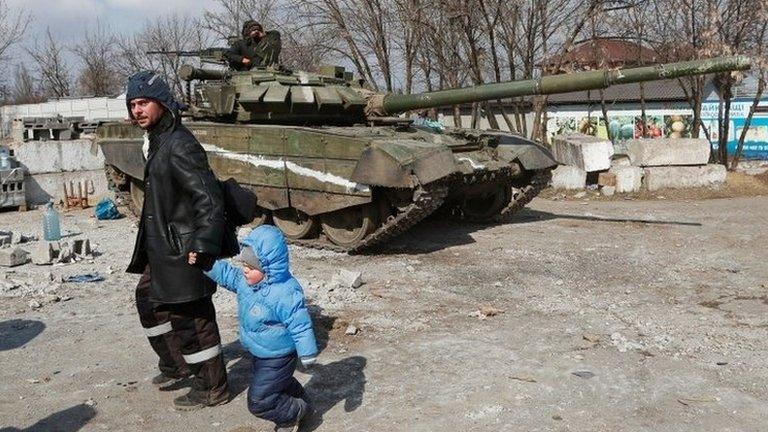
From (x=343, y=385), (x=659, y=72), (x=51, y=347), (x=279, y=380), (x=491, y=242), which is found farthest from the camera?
(x=491, y=242)

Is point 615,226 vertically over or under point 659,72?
under

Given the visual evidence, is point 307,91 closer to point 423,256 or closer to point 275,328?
point 423,256

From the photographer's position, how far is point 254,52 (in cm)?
1123

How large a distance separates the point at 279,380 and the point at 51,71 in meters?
43.0

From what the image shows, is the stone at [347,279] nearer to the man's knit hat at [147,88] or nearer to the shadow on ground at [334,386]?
the shadow on ground at [334,386]

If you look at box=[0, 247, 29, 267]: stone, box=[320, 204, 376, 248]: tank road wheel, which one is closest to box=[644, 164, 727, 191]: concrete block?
box=[320, 204, 376, 248]: tank road wheel

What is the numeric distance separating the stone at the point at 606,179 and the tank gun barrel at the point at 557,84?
18.2ft

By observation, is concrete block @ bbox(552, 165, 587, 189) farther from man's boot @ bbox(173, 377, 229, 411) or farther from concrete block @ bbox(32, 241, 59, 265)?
man's boot @ bbox(173, 377, 229, 411)

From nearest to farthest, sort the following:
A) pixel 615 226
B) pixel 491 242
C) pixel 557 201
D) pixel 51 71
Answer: pixel 491 242
pixel 615 226
pixel 557 201
pixel 51 71

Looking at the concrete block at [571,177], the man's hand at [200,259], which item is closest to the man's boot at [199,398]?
the man's hand at [200,259]

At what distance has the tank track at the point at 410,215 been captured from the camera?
27.7 ft

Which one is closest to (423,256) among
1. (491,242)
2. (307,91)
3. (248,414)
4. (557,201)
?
(491,242)

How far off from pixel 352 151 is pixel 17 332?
13.2 feet

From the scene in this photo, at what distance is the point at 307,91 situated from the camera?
10.1 metres
